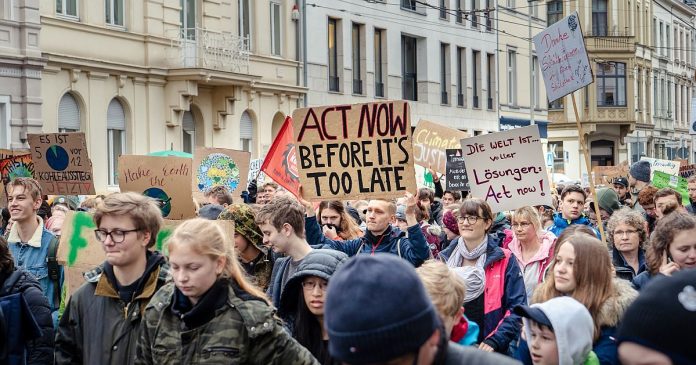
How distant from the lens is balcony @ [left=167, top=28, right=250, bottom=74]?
25.6 meters

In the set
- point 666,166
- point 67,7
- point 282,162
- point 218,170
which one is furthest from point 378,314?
point 666,166

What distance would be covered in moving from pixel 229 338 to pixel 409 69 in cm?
3303

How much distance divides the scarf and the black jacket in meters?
2.21

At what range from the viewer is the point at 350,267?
3.05m

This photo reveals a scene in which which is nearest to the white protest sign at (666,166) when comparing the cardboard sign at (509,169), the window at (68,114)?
the window at (68,114)

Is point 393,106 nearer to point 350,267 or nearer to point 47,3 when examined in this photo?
point 350,267

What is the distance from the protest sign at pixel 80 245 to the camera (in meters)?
6.93

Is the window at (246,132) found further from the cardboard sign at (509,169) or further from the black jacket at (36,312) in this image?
the black jacket at (36,312)

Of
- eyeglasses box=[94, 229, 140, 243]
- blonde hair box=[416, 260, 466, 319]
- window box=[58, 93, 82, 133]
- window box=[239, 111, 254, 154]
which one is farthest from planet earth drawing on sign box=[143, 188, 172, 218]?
window box=[239, 111, 254, 154]

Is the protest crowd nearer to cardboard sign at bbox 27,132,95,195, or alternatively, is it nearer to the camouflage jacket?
the camouflage jacket

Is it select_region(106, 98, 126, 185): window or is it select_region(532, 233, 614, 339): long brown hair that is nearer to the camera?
select_region(532, 233, 614, 339): long brown hair

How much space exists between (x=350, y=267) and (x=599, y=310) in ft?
8.91

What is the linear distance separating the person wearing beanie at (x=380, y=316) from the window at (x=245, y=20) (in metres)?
25.6

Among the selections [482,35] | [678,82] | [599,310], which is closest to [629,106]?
[678,82]
